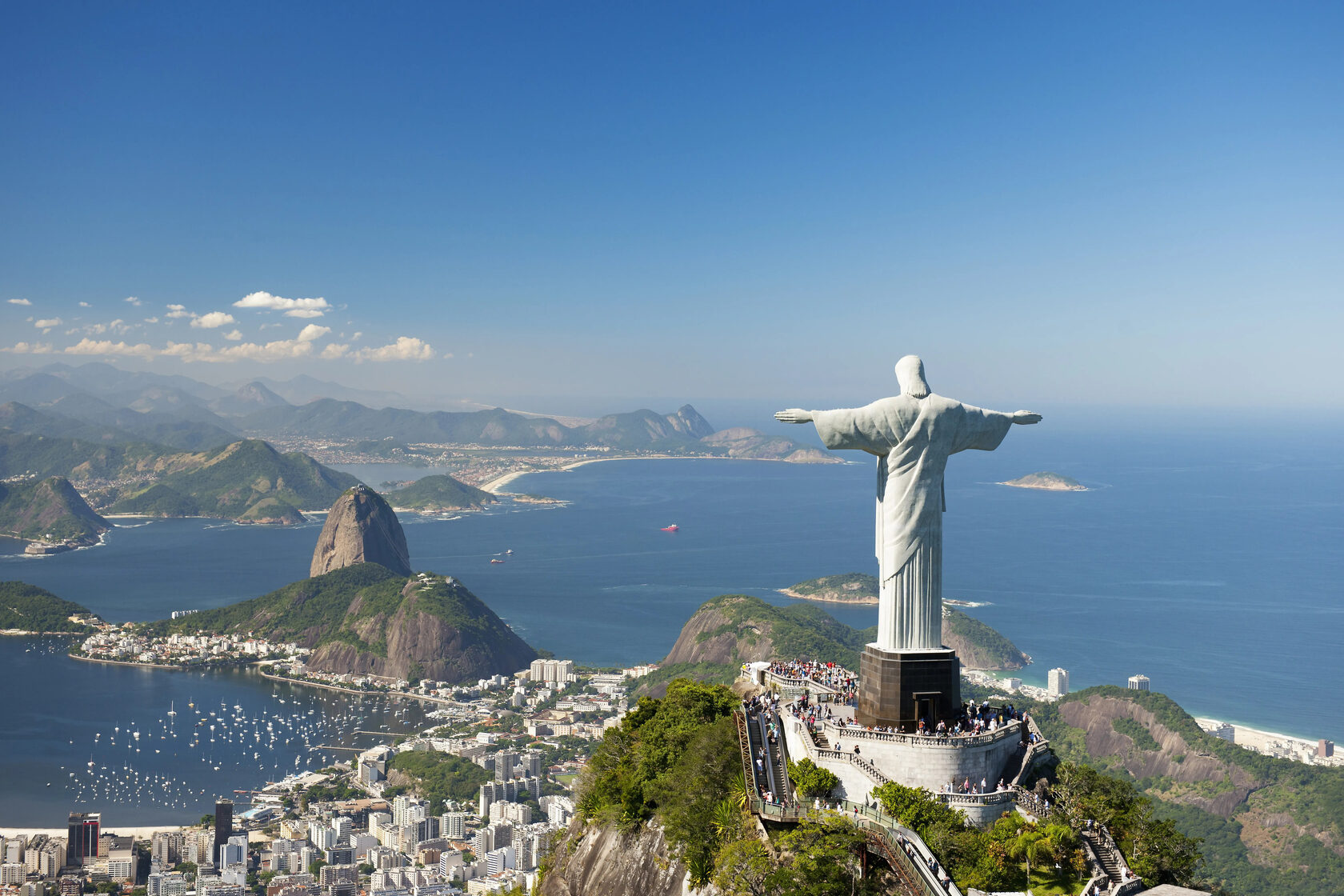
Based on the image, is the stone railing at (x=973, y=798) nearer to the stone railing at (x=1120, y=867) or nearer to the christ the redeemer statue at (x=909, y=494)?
the stone railing at (x=1120, y=867)

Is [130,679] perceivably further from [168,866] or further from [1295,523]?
[1295,523]

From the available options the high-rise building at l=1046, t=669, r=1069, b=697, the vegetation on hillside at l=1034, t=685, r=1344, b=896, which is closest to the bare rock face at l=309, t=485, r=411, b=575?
the high-rise building at l=1046, t=669, r=1069, b=697

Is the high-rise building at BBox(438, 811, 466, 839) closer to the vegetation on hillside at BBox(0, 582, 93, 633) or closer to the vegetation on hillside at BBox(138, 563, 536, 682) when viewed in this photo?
the vegetation on hillside at BBox(138, 563, 536, 682)

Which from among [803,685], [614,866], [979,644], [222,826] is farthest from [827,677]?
[979,644]

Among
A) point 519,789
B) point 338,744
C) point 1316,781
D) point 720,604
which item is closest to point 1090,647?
point 720,604

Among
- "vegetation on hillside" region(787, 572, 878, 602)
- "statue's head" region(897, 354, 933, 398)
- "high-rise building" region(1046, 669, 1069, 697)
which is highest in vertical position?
"statue's head" region(897, 354, 933, 398)

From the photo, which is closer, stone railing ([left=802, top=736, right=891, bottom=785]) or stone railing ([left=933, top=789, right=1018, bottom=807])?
stone railing ([left=933, top=789, right=1018, bottom=807])

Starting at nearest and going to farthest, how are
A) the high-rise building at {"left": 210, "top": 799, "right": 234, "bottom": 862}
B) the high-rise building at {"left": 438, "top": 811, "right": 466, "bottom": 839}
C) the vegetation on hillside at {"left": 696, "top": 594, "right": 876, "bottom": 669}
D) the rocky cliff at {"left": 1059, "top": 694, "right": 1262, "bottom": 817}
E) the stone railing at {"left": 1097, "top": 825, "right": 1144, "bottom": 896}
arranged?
the stone railing at {"left": 1097, "top": 825, "right": 1144, "bottom": 896} < the high-rise building at {"left": 210, "top": 799, "right": 234, "bottom": 862} < the rocky cliff at {"left": 1059, "top": 694, "right": 1262, "bottom": 817} < the high-rise building at {"left": 438, "top": 811, "right": 466, "bottom": 839} < the vegetation on hillside at {"left": 696, "top": 594, "right": 876, "bottom": 669}
